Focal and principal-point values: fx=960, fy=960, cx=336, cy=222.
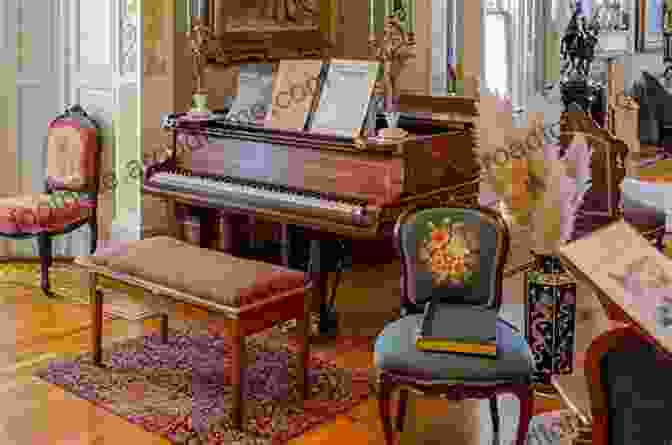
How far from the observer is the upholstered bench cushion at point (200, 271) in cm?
375

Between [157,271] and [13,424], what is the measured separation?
0.82 meters

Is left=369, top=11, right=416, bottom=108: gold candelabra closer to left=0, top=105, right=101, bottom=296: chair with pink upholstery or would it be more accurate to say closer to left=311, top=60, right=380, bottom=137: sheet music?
left=311, top=60, right=380, bottom=137: sheet music

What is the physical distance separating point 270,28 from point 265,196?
1.77 meters

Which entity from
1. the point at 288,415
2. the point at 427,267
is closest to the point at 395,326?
the point at 427,267

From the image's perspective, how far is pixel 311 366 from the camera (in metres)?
4.44

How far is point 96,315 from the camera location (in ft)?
14.3

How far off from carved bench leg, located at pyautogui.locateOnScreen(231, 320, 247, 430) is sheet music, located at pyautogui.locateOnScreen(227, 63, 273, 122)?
5.81ft

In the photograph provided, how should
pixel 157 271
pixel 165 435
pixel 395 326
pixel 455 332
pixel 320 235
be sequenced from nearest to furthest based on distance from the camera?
pixel 455 332, pixel 395 326, pixel 165 435, pixel 157 271, pixel 320 235

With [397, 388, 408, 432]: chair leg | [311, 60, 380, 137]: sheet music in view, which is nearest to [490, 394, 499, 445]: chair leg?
[397, 388, 408, 432]: chair leg

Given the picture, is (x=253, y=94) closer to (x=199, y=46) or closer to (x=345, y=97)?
(x=199, y=46)

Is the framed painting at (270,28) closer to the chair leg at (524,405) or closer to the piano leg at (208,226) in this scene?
the piano leg at (208,226)

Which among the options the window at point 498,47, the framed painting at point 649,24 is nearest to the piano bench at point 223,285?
the window at point 498,47

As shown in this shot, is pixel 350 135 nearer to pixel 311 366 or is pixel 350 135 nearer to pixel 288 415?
pixel 311 366

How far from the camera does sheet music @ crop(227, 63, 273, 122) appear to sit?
5.16m
